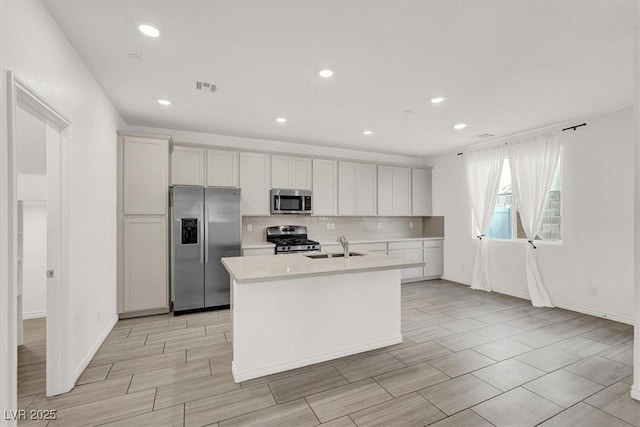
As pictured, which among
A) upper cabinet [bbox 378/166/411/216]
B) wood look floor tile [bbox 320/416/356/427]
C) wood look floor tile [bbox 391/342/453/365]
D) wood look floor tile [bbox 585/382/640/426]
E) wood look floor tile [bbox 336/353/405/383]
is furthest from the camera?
upper cabinet [bbox 378/166/411/216]

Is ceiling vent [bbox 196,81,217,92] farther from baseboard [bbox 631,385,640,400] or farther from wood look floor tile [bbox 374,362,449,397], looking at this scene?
baseboard [bbox 631,385,640,400]

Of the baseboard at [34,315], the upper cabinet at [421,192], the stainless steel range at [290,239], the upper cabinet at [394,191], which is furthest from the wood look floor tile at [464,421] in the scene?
the upper cabinet at [421,192]

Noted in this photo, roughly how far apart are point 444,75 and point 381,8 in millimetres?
1216

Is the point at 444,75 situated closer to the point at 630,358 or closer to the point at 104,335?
the point at 630,358

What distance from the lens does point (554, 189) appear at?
450 cm

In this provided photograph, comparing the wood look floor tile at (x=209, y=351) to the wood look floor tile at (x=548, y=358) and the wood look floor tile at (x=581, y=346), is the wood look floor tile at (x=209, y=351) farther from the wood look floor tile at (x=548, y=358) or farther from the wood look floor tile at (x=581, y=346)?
the wood look floor tile at (x=581, y=346)

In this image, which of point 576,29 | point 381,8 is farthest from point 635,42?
point 381,8

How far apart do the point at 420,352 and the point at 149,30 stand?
364 cm

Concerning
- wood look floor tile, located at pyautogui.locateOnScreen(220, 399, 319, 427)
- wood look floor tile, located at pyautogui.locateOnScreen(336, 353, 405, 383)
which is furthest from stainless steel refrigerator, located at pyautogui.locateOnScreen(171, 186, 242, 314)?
wood look floor tile, located at pyautogui.locateOnScreen(220, 399, 319, 427)

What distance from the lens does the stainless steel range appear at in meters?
4.79

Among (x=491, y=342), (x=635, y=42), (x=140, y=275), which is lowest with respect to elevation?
(x=491, y=342)

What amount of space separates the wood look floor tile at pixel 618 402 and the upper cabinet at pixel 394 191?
417 cm

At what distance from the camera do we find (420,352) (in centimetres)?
297

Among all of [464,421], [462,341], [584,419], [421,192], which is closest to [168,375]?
[464,421]
